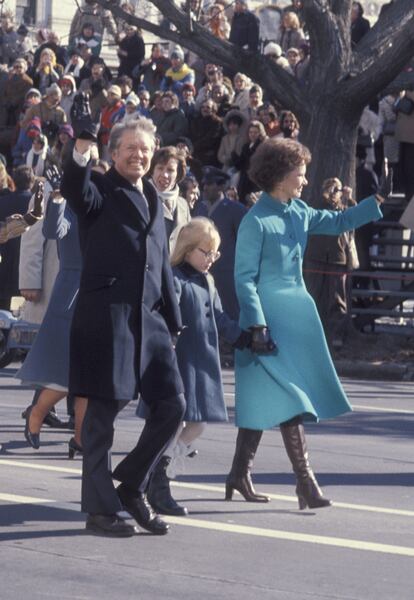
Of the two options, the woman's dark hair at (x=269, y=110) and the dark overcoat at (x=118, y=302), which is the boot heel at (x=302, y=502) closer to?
the dark overcoat at (x=118, y=302)

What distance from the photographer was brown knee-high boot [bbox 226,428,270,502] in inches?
350

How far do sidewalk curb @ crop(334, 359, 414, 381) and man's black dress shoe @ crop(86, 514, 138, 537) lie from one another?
10.5 metres

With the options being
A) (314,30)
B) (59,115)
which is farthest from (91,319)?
(59,115)

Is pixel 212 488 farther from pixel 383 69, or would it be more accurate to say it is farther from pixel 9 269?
pixel 383 69

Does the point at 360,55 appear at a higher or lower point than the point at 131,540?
higher

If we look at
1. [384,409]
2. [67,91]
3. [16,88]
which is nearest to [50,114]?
[67,91]

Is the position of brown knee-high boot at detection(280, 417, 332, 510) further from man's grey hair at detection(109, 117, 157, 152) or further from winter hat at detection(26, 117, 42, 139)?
winter hat at detection(26, 117, 42, 139)

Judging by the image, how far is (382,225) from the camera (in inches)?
870

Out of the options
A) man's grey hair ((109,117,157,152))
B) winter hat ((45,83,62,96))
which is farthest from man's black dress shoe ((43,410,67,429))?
winter hat ((45,83,62,96))

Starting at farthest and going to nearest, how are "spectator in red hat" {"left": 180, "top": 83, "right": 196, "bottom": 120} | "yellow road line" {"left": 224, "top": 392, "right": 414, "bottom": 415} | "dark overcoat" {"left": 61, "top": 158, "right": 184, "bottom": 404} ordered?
"spectator in red hat" {"left": 180, "top": 83, "right": 196, "bottom": 120} < "yellow road line" {"left": 224, "top": 392, "right": 414, "bottom": 415} < "dark overcoat" {"left": 61, "top": 158, "right": 184, "bottom": 404}

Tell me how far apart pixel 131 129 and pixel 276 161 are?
1174mm

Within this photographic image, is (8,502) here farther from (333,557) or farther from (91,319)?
(333,557)

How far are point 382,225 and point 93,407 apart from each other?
14.6 meters

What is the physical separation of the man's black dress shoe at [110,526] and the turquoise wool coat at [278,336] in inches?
44.5
